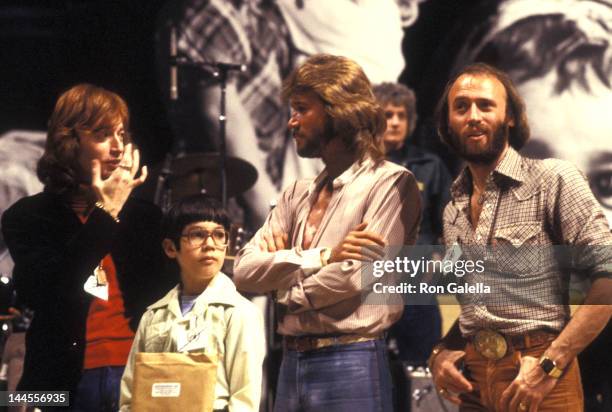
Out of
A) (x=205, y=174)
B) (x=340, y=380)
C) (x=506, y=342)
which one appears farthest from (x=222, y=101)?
(x=506, y=342)

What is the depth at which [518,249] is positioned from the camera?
3309 mm

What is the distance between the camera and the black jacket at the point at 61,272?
11.8ft

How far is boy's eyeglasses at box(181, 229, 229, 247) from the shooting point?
3959 mm

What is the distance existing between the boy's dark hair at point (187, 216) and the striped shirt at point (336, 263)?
1.31ft

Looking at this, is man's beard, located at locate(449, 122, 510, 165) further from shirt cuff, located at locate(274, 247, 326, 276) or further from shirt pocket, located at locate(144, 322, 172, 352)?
shirt pocket, located at locate(144, 322, 172, 352)

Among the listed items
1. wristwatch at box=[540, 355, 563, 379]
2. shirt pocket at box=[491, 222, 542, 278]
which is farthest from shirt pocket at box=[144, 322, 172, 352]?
wristwatch at box=[540, 355, 563, 379]

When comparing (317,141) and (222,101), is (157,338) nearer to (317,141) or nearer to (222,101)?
(317,141)

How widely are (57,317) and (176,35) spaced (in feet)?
9.63

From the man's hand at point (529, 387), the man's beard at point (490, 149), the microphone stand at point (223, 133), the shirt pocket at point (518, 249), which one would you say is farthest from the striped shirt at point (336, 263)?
the microphone stand at point (223, 133)

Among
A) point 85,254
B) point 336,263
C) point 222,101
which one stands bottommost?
point 336,263

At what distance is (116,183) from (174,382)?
815mm

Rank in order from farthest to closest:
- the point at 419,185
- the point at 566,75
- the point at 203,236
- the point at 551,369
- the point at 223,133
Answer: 1. the point at 566,75
2. the point at 223,133
3. the point at 419,185
4. the point at 203,236
5. the point at 551,369

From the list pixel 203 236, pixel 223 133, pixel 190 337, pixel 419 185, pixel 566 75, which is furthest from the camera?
pixel 566 75

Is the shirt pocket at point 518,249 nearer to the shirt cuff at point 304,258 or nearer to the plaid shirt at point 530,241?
the plaid shirt at point 530,241
